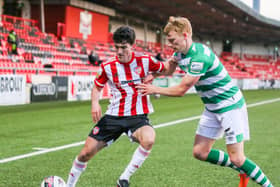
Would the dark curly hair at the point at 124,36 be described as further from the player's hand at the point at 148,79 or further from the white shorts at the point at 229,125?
the white shorts at the point at 229,125

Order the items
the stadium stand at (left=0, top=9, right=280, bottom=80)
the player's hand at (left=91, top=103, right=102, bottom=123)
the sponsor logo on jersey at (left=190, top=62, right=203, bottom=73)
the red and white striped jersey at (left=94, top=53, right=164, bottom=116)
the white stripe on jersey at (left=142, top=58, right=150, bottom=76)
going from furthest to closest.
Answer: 1. the stadium stand at (left=0, top=9, right=280, bottom=80)
2. the white stripe on jersey at (left=142, top=58, right=150, bottom=76)
3. the red and white striped jersey at (left=94, top=53, right=164, bottom=116)
4. the player's hand at (left=91, top=103, right=102, bottom=123)
5. the sponsor logo on jersey at (left=190, top=62, right=203, bottom=73)

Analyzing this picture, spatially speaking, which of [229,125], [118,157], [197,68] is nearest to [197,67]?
[197,68]

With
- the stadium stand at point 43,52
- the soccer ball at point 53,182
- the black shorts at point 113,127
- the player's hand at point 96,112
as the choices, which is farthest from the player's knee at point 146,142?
the stadium stand at point 43,52

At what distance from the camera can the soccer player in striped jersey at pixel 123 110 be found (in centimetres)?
462

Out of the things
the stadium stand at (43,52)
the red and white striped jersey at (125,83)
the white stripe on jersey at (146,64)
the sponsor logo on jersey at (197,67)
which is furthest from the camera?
the stadium stand at (43,52)

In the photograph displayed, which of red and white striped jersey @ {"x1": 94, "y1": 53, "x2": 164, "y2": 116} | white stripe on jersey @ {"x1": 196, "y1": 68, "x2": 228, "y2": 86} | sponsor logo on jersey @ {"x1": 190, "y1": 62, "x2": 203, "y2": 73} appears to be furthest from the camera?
red and white striped jersey @ {"x1": 94, "y1": 53, "x2": 164, "y2": 116}

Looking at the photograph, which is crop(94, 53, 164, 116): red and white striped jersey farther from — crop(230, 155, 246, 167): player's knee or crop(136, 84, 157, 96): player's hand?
Result: crop(230, 155, 246, 167): player's knee

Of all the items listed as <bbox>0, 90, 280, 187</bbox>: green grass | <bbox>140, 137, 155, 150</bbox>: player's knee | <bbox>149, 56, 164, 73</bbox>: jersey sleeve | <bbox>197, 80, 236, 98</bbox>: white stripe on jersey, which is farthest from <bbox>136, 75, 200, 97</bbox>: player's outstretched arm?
<bbox>0, 90, 280, 187</bbox>: green grass

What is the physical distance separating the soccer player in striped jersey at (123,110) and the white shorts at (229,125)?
1.96 ft

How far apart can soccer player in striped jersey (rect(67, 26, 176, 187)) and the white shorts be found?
0.60m

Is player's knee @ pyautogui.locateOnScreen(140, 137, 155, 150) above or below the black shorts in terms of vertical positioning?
below

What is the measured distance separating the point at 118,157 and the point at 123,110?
2.38 metres

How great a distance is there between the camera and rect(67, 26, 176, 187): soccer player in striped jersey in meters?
4.62

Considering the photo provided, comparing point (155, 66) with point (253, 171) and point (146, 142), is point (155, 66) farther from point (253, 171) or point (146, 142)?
point (253, 171)
